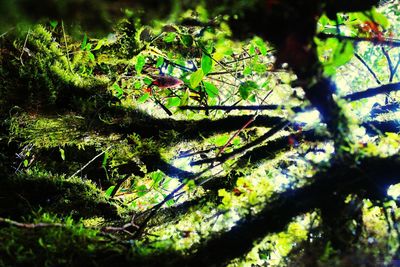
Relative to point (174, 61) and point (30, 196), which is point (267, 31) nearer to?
point (30, 196)

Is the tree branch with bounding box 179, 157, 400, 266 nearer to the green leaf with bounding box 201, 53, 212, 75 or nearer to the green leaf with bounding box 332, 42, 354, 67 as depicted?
the green leaf with bounding box 332, 42, 354, 67

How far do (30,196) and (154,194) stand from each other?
3.70 ft

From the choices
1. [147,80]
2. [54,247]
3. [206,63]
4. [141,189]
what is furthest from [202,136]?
[54,247]

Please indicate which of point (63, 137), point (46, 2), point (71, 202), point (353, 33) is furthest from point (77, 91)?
point (353, 33)

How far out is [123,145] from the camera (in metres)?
2.21

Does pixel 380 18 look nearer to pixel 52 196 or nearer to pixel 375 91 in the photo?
pixel 375 91

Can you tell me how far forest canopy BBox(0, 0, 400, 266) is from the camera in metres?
0.84

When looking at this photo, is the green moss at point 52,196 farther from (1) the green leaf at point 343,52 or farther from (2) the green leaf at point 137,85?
(1) the green leaf at point 343,52

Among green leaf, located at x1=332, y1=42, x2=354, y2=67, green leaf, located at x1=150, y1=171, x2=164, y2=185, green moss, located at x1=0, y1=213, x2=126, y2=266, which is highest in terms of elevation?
green leaf, located at x1=150, y1=171, x2=164, y2=185

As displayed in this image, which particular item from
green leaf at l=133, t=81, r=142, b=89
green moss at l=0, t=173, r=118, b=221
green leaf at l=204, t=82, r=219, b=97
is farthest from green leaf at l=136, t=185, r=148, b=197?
green leaf at l=204, t=82, r=219, b=97

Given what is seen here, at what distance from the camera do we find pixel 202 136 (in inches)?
83.6

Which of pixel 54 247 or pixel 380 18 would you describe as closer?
pixel 380 18

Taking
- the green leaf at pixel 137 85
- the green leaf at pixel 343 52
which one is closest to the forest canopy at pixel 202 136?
the green leaf at pixel 343 52

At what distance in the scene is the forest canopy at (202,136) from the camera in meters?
0.84
